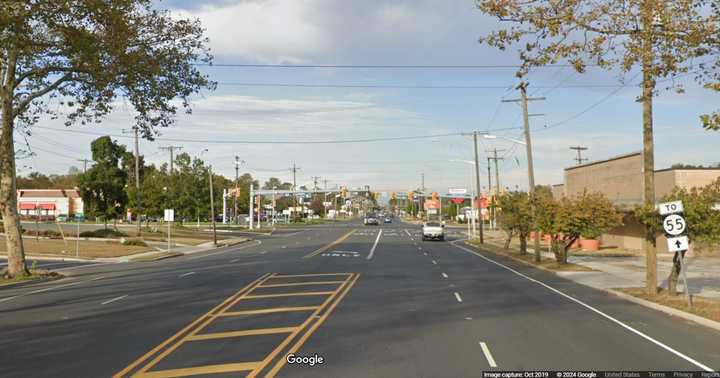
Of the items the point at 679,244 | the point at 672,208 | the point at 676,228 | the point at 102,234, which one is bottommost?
the point at 102,234

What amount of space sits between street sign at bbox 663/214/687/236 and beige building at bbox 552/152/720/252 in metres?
19.0

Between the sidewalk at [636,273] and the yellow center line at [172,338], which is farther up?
the yellow center line at [172,338]

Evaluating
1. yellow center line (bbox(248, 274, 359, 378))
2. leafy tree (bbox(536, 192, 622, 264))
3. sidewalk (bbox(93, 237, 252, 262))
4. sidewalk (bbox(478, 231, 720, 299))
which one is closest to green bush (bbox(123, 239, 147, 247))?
sidewalk (bbox(93, 237, 252, 262))

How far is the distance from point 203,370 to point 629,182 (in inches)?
1584

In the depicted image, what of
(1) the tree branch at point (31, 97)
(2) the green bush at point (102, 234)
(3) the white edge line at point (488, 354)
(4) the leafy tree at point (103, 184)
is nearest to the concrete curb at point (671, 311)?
(3) the white edge line at point (488, 354)

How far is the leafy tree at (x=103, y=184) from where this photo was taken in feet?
202

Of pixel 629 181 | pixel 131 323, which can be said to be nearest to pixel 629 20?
pixel 131 323

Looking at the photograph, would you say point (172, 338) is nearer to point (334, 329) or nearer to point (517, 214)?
point (334, 329)

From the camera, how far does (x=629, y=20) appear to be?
51.3 ft

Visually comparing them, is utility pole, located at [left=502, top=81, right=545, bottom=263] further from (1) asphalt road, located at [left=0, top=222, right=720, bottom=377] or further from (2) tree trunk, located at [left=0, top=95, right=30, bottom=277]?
(2) tree trunk, located at [left=0, top=95, right=30, bottom=277]

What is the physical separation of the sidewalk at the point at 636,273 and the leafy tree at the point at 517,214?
10.6 feet

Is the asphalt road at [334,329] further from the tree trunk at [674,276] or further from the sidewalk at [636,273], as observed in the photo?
the sidewalk at [636,273]

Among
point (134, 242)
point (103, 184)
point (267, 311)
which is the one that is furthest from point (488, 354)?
point (103, 184)

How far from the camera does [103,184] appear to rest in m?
61.5
